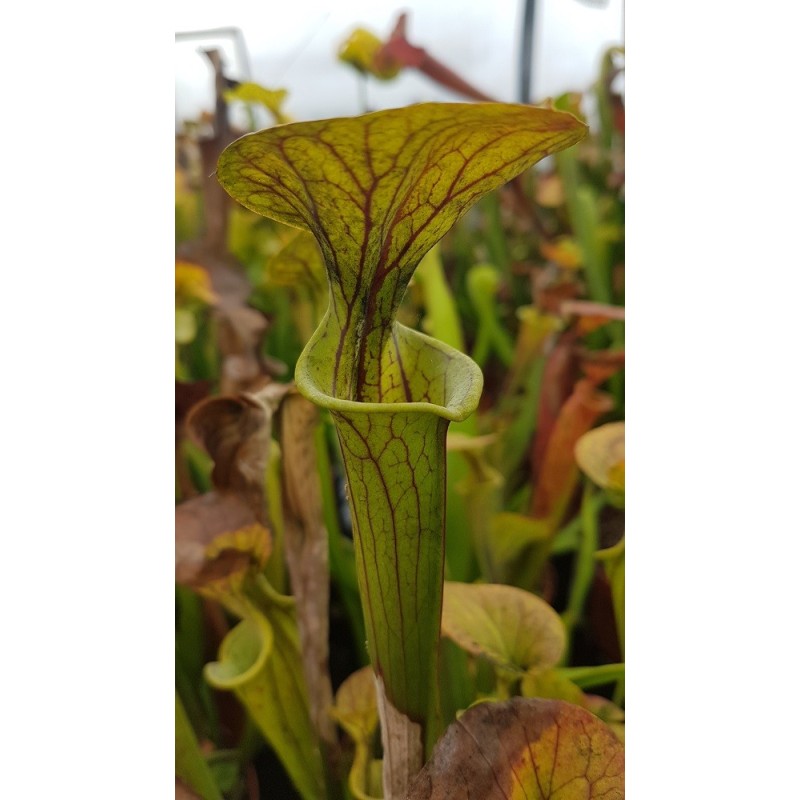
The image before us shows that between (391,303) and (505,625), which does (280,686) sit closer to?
(505,625)

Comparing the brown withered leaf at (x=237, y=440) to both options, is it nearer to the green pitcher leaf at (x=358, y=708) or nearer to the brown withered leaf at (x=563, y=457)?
the green pitcher leaf at (x=358, y=708)

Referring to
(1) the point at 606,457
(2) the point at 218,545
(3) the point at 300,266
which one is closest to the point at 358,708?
(2) the point at 218,545

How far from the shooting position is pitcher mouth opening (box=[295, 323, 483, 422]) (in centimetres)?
41

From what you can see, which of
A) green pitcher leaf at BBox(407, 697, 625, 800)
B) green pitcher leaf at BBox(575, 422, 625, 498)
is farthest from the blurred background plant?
green pitcher leaf at BBox(407, 697, 625, 800)

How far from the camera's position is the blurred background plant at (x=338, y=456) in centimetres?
64

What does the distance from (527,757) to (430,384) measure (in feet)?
0.86

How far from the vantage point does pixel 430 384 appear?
49cm

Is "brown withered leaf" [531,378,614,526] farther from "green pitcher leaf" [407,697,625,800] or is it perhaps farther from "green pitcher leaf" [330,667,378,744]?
"green pitcher leaf" [407,697,625,800]

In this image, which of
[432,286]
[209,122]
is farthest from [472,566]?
[209,122]

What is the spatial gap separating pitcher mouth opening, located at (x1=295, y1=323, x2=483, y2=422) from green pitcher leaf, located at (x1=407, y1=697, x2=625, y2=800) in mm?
216

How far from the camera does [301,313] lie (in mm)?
1104

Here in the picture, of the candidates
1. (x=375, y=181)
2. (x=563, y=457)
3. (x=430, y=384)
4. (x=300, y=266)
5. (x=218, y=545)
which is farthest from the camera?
(x=563, y=457)
